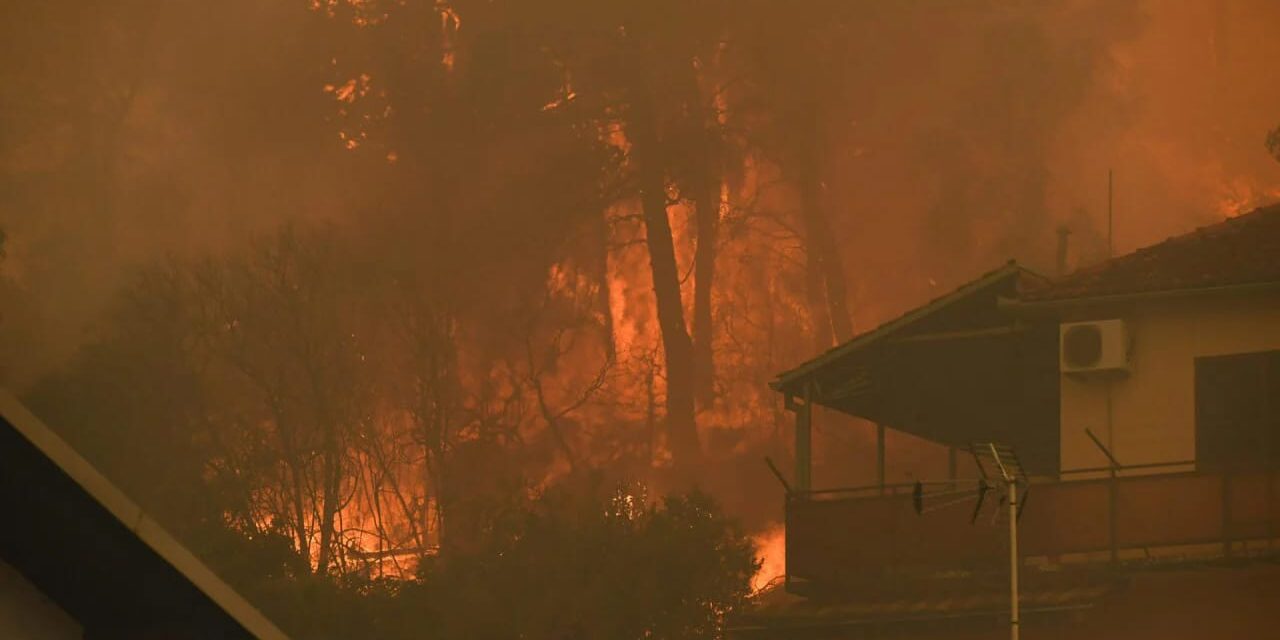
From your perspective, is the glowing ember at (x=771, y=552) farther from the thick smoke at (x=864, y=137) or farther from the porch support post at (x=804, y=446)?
the porch support post at (x=804, y=446)

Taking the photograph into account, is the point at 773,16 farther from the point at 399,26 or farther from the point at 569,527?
the point at 569,527

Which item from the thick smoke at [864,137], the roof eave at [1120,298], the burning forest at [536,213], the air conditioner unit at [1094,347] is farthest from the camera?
the thick smoke at [864,137]

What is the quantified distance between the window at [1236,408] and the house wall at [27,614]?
1832 cm

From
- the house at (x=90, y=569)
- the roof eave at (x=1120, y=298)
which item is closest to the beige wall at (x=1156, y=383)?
the roof eave at (x=1120, y=298)

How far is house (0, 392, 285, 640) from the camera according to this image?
3.86 metres

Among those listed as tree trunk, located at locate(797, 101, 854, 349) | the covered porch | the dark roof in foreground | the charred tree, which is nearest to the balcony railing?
the covered porch

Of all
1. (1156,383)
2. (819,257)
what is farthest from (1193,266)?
(819,257)

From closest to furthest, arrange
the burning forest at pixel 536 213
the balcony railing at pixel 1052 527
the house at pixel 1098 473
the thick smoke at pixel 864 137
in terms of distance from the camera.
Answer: the balcony railing at pixel 1052 527 → the house at pixel 1098 473 → the burning forest at pixel 536 213 → the thick smoke at pixel 864 137

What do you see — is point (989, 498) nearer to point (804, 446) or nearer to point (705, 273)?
point (804, 446)

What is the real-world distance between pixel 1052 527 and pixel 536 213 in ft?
120

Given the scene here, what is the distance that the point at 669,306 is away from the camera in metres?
54.9

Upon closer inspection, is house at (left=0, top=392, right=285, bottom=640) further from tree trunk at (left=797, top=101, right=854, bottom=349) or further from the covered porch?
tree trunk at (left=797, top=101, right=854, bottom=349)

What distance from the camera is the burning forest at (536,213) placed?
4797 cm

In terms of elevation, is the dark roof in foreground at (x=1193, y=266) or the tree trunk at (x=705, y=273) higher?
the tree trunk at (x=705, y=273)
